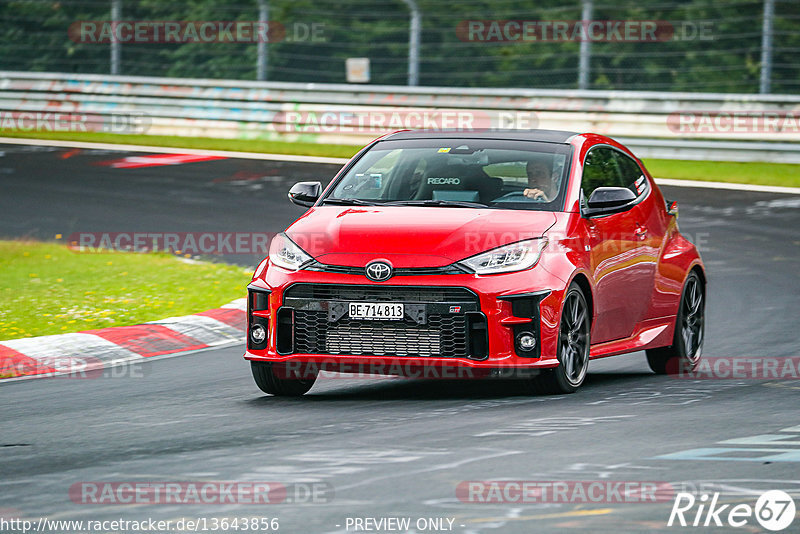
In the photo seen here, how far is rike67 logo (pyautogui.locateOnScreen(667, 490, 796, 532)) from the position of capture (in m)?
5.45

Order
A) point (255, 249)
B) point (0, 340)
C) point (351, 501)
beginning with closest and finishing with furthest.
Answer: point (351, 501) < point (0, 340) < point (255, 249)

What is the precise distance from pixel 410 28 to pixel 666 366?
1585 cm

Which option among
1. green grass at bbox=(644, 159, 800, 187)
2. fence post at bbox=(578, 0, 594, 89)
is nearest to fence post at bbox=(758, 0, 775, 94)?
green grass at bbox=(644, 159, 800, 187)

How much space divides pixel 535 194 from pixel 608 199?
434mm

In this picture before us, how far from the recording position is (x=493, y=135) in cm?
965

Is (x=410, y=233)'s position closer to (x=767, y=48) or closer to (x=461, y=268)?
(x=461, y=268)

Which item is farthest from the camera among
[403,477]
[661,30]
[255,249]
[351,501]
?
[661,30]

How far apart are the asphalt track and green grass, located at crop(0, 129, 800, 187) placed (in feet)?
32.9

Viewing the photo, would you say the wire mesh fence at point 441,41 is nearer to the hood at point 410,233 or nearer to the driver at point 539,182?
the driver at point 539,182

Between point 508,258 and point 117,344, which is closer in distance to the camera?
point 508,258

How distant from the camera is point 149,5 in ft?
94.7

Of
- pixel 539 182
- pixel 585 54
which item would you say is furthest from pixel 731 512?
pixel 585 54

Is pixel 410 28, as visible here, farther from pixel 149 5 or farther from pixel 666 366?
pixel 666 366

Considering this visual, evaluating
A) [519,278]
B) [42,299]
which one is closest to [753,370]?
[519,278]
